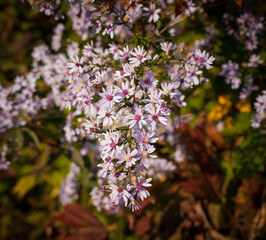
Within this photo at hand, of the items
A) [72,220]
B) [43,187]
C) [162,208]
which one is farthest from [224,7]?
[43,187]

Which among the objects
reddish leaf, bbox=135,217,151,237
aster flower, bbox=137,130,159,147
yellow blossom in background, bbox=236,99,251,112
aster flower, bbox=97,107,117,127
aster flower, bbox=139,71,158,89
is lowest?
reddish leaf, bbox=135,217,151,237

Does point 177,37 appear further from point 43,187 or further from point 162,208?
point 43,187

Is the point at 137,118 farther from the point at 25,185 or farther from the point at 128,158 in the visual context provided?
the point at 25,185

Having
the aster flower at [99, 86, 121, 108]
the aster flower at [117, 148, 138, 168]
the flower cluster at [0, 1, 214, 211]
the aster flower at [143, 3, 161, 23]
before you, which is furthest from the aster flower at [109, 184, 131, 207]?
the aster flower at [143, 3, 161, 23]

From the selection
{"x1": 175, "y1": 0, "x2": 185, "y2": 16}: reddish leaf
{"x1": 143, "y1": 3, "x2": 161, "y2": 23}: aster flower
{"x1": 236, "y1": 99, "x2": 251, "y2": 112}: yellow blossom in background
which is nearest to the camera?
{"x1": 143, "y1": 3, "x2": 161, "y2": 23}: aster flower

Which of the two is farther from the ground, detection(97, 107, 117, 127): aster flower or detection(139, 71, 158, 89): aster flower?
detection(139, 71, 158, 89): aster flower

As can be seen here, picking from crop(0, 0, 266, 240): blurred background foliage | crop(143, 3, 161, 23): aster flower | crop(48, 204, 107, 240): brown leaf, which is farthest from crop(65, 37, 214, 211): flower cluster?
crop(48, 204, 107, 240): brown leaf

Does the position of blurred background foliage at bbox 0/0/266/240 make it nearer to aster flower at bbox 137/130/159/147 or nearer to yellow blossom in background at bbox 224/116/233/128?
yellow blossom in background at bbox 224/116/233/128

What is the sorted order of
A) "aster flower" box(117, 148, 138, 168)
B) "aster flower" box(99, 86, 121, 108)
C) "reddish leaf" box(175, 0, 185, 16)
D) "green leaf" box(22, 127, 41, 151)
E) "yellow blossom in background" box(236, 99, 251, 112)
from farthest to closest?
"yellow blossom in background" box(236, 99, 251, 112), "green leaf" box(22, 127, 41, 151), "reddish leaf" box(175, 0, 185, 16), "aster flower" box(99, 86, 121, 108), "aster flower" box(117, 148, 138, 168)

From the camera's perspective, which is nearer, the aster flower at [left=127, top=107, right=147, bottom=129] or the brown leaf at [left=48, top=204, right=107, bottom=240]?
the aster flower at [left=127, top=107, right=147, bottom=129]
